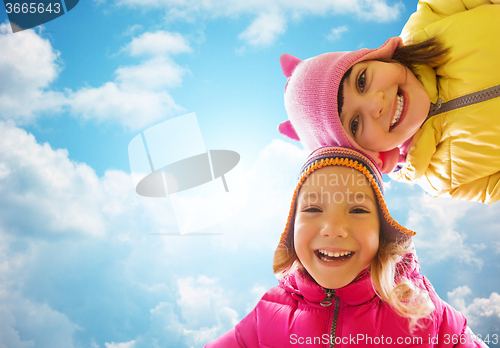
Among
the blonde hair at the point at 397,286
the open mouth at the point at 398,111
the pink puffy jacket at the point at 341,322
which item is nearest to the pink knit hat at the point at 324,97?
the open mouth at the point at 398,111

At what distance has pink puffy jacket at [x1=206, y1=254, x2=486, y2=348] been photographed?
0.86m

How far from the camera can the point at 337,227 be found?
0.84 m

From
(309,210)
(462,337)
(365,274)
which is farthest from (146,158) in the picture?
(462,337)

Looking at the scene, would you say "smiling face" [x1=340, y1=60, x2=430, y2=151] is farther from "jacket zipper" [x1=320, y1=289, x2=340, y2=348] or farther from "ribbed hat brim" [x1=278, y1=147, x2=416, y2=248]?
"jacket zipper" [x1=320, y1=289, x2=340, y2=348]

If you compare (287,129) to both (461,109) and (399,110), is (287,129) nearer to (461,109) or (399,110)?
(399,110)

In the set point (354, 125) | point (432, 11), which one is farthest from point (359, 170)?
point (432, 11)

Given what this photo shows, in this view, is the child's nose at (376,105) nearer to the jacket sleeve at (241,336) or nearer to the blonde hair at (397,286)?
the blonde hair at (397,286)

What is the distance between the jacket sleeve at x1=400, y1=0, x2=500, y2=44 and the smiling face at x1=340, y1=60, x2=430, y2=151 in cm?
22

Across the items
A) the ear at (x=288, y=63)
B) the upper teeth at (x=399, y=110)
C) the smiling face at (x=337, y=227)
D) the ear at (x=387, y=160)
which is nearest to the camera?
the smiling face at (x=337, y=227)

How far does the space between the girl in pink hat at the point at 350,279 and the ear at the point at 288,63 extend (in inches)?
16.3

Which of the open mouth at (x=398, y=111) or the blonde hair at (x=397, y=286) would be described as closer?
the blonde hair at (x=397, y=286)

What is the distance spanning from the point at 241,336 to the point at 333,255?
41 centimetres

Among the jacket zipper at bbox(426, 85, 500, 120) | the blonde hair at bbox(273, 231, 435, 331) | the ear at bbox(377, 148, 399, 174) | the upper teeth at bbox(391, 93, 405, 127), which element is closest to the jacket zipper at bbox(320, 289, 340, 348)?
the blonde hair at bbox(273, 231, 435, 331)

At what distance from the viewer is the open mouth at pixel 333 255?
871mm
